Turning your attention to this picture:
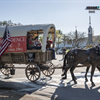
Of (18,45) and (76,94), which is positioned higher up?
(18,45)

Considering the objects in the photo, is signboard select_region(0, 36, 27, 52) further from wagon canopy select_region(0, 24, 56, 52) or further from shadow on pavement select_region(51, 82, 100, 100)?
shadow on pavement select_region(51, 82, 100, 100)

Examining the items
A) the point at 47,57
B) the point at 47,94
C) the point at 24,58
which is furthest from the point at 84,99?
the point at 24,58

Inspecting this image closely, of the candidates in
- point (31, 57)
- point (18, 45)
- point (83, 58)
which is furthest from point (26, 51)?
point (83, 58)

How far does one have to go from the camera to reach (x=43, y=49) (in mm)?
7207

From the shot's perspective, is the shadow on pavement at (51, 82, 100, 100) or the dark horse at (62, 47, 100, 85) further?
the dark horse at (62, 47, 100, 85)

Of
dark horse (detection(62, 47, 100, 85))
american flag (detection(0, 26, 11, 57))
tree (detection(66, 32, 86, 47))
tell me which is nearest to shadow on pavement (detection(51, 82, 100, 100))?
dark horse (detection(62, 47, 100, 85))

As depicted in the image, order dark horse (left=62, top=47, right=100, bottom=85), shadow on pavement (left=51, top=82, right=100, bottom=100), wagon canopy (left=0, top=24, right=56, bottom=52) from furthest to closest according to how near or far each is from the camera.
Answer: wagon canopy (left=0, top=24, right=56, bottom=52) → dark horse (left=62, top=47, right=100, bottom=85) → shadow on pavement (left=51, top=82, right=100, bottom=100)

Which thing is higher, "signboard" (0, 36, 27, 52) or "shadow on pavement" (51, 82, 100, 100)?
"signboard" (0, 36, 27, 52)

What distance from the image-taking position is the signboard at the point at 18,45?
7449 millimetres

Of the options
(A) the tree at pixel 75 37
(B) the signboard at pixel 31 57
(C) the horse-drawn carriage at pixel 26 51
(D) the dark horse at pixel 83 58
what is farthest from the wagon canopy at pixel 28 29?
(A) the tree at pixel 75 37

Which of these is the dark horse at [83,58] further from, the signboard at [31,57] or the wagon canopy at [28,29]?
the signboard at [31,57]

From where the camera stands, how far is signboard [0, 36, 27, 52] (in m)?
7.45

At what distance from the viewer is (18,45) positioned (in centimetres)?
756

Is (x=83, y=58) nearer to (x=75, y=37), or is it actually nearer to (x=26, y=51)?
(x=26, y=51)
